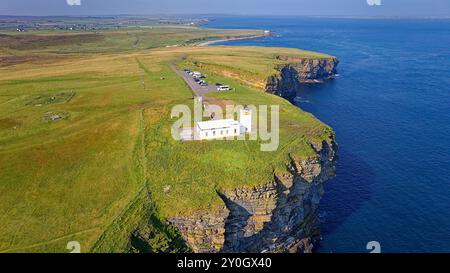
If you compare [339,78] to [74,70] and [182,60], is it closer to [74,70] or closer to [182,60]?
[182,60]

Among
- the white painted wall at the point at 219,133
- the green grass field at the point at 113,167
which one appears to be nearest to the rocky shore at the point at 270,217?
the green grass field at the point at 113,167

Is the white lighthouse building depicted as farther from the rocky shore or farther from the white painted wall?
the rocky shore

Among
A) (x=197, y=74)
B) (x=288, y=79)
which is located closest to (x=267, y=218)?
(x=197, y=74)

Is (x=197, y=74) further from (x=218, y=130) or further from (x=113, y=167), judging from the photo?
(x=113, y=167)

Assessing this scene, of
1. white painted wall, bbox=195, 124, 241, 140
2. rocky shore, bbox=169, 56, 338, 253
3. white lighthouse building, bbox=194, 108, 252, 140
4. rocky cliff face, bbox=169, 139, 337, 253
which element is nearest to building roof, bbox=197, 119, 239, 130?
white lighthouse building, bbox=194, 108, 252, 140

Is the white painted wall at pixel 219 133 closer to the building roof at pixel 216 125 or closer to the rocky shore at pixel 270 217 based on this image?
the building roof at pixel 216 125
